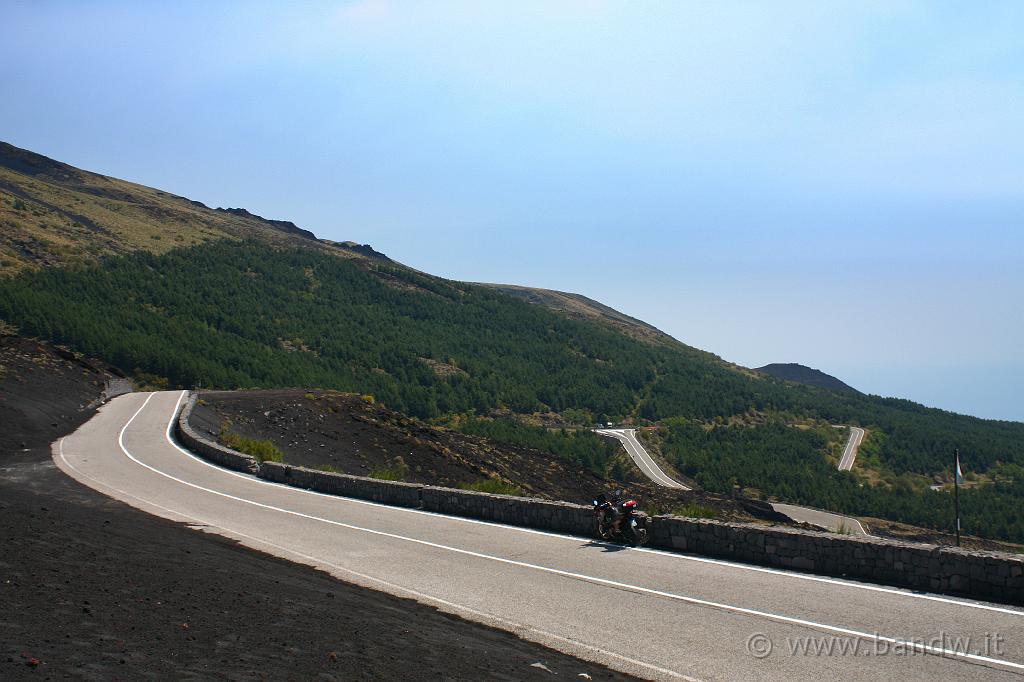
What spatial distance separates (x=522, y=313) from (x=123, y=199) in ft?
233

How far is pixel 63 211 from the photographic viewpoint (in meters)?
105

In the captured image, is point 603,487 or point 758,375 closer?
point 603,487

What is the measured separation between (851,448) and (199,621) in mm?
108077

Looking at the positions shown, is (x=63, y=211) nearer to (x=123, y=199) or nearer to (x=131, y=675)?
(x=123, y=199)

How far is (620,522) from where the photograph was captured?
1473cm

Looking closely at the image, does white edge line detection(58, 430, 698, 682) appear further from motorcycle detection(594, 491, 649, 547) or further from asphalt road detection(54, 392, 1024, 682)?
motorcycle detection(594, 491, 649, 547)

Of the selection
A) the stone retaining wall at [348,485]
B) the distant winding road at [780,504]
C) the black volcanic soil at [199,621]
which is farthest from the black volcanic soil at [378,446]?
the black volcanic soil at [199,621]

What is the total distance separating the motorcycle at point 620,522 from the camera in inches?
575

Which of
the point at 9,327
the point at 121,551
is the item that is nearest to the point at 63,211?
the point at 9,327

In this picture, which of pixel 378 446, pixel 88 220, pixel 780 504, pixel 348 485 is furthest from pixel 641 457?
pixel 88 220

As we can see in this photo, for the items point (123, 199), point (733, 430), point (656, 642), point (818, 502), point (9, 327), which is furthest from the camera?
point (123, 199)

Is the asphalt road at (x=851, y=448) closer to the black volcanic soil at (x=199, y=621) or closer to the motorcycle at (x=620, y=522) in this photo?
the motorcycle at (x=620, y=522)

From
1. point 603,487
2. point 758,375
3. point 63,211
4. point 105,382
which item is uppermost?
point 758,375

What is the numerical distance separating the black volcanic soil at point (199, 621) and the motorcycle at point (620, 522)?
5.25 metres
